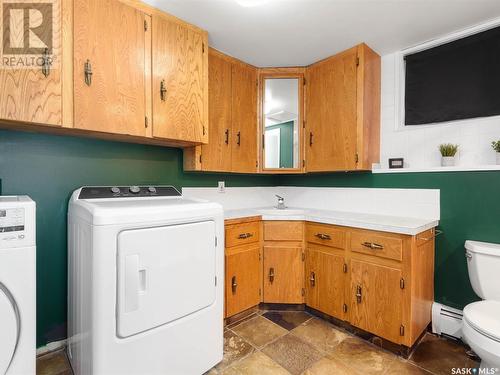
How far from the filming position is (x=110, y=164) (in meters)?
2.00

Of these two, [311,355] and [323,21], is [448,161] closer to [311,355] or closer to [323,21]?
[323,21]

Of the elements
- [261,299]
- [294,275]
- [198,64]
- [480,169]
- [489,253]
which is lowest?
[261,299]

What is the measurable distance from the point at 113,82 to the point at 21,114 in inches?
20.3

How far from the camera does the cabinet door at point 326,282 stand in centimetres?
211

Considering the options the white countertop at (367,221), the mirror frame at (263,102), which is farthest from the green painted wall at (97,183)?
the mirror frame at (263,102)

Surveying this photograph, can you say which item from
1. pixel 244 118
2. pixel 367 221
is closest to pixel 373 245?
pixel 367 221

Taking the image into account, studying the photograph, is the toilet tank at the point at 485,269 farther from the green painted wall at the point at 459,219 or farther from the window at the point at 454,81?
the window at the point at 454,81

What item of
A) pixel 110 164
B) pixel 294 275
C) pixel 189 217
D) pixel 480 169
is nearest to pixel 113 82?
pixel 110 164

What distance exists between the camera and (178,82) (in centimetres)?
192

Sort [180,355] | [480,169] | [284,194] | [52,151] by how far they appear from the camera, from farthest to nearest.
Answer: [284,194] < [480,169] < [52,151] < [180,355]

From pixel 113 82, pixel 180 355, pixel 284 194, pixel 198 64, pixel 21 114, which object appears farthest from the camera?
pixel 284 194

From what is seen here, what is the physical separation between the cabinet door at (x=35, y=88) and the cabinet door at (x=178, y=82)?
0.54 m

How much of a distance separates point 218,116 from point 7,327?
190 centimetres

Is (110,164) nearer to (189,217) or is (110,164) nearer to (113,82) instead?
(113,82)
